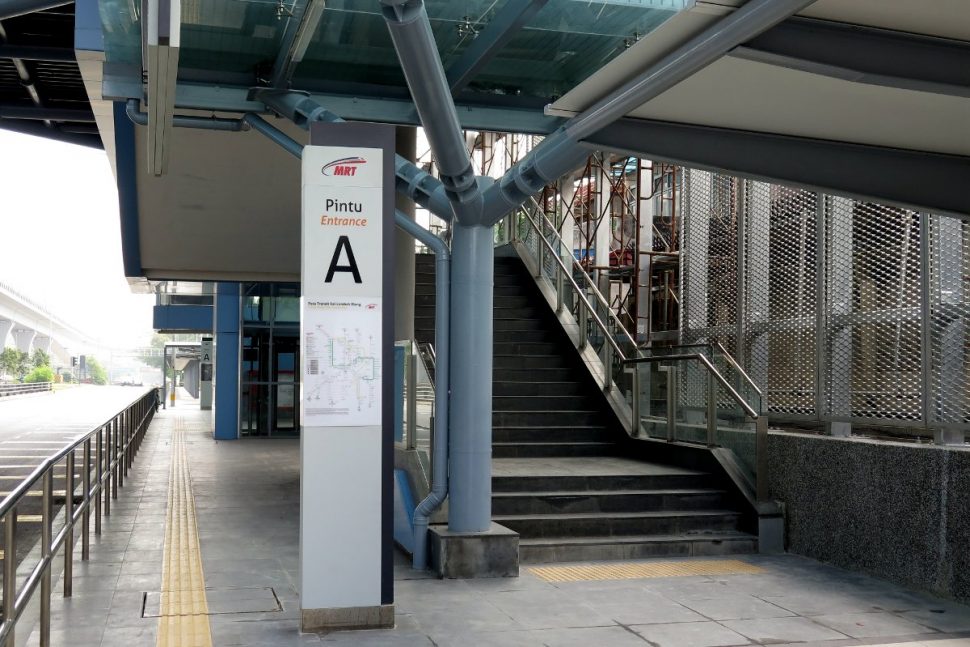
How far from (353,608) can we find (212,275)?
37.2 feet

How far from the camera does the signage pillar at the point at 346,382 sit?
5660mm

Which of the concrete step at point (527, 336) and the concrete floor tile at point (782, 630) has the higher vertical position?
the concrete step at point (527, 336)

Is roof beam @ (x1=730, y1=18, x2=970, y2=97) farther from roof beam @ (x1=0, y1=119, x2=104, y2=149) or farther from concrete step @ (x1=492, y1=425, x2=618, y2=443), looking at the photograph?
roof beam @ (x1=0, y1=119, x2=104, y2=149)

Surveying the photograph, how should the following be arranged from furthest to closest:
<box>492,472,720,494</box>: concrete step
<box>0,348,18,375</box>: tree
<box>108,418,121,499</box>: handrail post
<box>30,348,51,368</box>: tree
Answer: <box>30,348,51,368</box>: tree < <box>0,348,18,375</box>: tree < <box>108,418,121,499</box>: handrail post < <box>492,472,720,494</box>: concrete step

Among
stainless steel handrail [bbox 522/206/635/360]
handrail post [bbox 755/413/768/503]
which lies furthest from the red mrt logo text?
stainless steel handrail [bbox 522/206/635/360]

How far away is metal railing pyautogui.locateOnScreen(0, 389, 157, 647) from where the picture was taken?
4005 millimetres

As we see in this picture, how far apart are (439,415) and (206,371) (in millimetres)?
30791

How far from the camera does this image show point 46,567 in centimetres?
495

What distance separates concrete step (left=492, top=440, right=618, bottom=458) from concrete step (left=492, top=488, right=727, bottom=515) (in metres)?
1.88

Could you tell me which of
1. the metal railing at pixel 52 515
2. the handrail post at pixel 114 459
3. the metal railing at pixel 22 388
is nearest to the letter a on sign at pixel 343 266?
the metal railing at pixel 52 515

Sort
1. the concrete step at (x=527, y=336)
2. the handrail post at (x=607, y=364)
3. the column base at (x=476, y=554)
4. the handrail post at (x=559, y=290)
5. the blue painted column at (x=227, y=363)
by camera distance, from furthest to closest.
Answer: the blue painted column at (x=227, y=363) < the handrail post at (x=559, y=290) < the concrete step at (x=527, y=336) < the handrail post at (x=607, y=364) < the column base at (x=476, y=554)

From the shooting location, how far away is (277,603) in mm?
6336

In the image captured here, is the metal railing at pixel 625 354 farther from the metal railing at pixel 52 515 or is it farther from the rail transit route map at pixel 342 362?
the metal railing at pixel 52 515

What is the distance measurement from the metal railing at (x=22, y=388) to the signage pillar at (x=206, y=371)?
17.1 m
